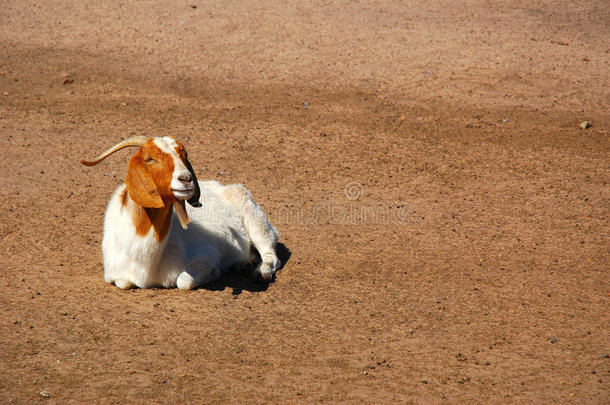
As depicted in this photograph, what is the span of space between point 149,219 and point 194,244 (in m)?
0.70

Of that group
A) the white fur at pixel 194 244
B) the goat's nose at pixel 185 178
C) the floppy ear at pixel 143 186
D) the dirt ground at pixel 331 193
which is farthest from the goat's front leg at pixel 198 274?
the goat's nose at pixel 185 178

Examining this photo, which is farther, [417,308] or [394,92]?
[394,92]

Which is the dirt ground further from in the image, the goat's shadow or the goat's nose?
the goat's nose

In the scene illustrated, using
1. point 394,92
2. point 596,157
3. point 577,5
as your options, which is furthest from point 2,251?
point 577,5

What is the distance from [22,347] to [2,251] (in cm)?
190

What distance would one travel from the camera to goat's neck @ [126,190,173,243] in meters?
5.65

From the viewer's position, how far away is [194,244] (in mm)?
6262

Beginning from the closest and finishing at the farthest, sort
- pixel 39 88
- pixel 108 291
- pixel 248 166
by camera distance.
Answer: pixel 108 291 < pixel 248 166 < pixel 39 88

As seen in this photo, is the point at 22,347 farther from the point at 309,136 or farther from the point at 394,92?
the point at 394,92

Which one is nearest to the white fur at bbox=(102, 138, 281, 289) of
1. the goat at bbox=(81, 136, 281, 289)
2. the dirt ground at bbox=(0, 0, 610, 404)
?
the goat at bbox=(81, 136, 281, 289)

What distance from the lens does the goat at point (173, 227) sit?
5410 mm

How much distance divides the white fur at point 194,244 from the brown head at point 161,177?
57mm

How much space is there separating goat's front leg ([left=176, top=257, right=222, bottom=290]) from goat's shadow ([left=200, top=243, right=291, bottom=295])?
0.09 metres

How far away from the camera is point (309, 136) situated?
9961 millimetres
